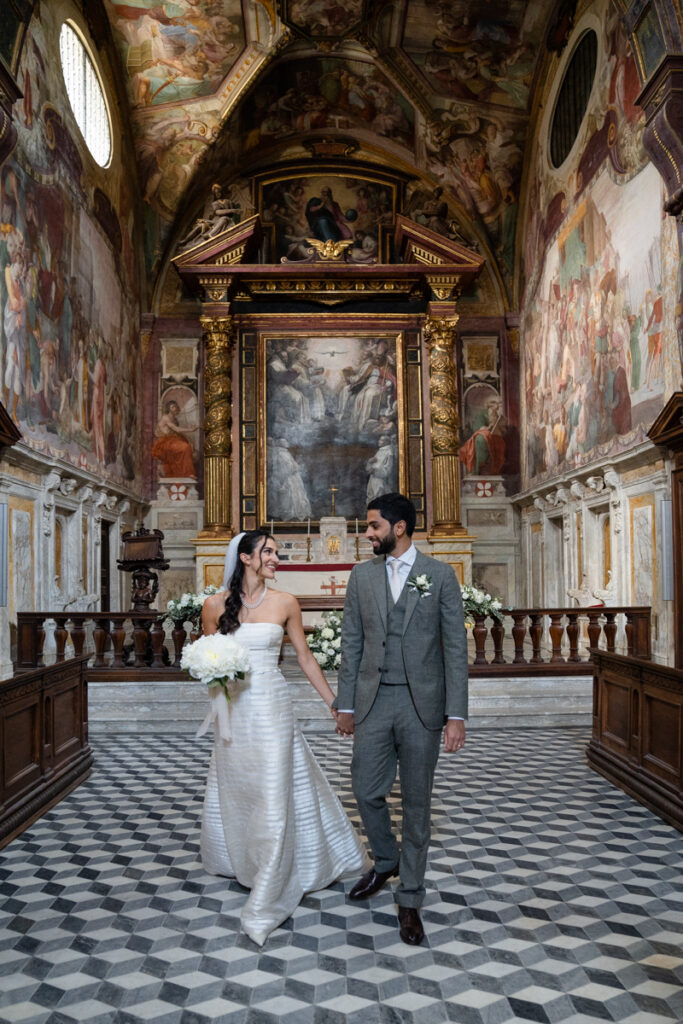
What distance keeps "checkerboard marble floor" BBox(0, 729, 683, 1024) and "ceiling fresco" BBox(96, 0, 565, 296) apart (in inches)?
537

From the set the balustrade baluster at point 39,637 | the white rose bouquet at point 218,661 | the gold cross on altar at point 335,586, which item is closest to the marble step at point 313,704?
the balustrade baluster at point 39,637

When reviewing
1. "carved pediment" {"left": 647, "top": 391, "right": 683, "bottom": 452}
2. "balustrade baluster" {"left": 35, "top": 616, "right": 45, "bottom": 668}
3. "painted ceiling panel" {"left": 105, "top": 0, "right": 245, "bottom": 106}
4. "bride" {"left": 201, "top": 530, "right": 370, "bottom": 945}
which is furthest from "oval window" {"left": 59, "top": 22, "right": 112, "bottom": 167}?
"bride" {"left": 201, "top": 530, "right": 370, "bottom": 945}

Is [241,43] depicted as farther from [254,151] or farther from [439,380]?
[439,380]

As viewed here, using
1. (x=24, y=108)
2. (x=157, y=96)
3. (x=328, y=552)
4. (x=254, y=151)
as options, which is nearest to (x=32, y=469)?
(x=24, y=108)

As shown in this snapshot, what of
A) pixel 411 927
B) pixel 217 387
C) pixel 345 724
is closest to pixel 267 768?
pixel 345 724

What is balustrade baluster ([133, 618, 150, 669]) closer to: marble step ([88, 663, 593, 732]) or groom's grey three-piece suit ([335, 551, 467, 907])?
marble step ([88, 663, 593, 732])

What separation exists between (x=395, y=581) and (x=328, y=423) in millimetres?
13223

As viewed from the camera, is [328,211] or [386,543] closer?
[386,543]

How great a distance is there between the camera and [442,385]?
54.5 feet

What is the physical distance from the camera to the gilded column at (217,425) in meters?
16.2

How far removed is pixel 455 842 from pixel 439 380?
40.3 ft

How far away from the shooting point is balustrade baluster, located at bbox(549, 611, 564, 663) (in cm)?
974

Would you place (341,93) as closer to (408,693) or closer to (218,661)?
(218,661)

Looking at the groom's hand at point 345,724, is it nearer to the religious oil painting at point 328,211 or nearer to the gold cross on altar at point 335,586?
the gold cross on altar at point 335,586
